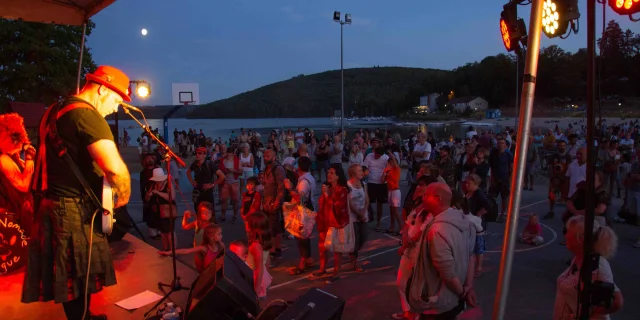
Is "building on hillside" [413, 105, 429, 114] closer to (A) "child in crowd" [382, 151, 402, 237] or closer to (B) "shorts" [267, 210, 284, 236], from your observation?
(A) "child in crowd" [382, 151, 402, 237]

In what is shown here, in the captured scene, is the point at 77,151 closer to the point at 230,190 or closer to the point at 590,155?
the point at 590,155

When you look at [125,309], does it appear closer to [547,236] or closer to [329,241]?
[329,241]

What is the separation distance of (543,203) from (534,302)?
672 cm

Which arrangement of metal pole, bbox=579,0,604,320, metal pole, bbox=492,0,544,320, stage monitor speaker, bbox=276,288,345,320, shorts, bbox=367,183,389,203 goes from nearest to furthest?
metal pole, bbox=579,0,604,320 → metal pole, bbox=492,0,544,320 → stage monitor speaker, bbox=276,288,345,320 → shorts, bbox=367,183,389,203

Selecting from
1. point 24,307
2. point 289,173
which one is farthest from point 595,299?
point 289,173

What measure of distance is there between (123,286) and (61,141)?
2.38 meters

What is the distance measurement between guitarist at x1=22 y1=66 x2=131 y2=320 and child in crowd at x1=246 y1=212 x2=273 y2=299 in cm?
186

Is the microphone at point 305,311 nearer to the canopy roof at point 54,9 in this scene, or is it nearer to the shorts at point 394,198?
the canopy roof at point 54,9

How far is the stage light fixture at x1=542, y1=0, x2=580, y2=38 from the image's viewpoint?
Result: 350 centimetres

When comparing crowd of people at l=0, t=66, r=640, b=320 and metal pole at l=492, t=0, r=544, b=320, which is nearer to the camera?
metal pole at l=492, t=0, r=544, b=320

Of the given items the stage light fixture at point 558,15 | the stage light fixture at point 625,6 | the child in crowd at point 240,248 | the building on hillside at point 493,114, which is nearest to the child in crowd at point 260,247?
the child in crowd at point 240,248

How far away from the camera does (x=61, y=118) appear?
107 inches

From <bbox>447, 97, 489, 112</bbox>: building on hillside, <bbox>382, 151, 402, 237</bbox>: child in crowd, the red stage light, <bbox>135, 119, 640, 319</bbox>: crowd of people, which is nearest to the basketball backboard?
<bbox>135, 119, 640, 319</bbox>: crowd of people

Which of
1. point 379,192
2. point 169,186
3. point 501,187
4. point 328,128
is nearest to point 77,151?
point 169,186
